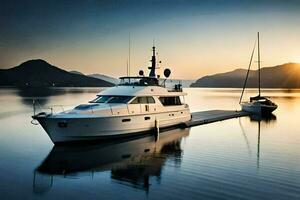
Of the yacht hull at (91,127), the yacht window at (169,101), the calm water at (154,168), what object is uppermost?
the yacht window at (169,101)

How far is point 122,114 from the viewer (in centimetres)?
1841

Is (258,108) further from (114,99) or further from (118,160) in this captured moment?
(118,160)

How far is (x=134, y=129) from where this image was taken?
64.7 ft

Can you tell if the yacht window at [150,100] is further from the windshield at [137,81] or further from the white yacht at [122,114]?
the windshield at [137,81]

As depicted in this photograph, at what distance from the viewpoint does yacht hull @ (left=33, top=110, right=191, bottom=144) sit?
16438mm

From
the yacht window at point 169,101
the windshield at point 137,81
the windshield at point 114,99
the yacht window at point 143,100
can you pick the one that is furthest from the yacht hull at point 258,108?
the windshield at point 114,99

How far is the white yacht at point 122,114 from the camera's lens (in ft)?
54.7

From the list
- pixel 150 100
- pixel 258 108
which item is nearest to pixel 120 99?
pixel 150 100

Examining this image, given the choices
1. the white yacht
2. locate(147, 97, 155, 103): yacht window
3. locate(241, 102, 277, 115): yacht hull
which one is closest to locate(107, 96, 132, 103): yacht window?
the white yacht

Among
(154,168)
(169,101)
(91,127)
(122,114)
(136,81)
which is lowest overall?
(154,168)

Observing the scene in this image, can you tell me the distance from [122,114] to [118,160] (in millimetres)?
4110

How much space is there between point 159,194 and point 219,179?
2.72 meters

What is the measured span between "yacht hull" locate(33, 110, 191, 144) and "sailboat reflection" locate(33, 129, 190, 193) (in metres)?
0.54

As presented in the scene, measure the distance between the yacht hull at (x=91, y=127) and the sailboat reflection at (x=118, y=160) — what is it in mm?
535
